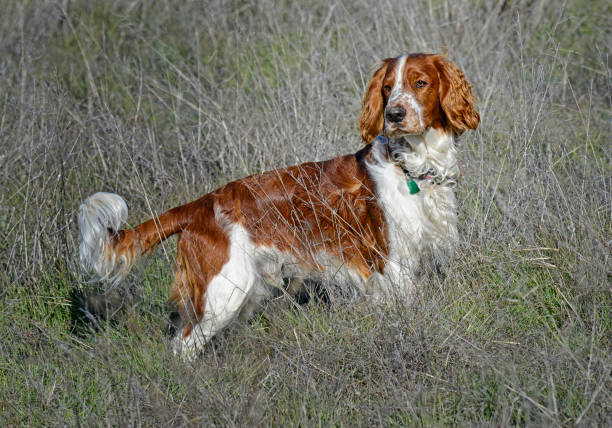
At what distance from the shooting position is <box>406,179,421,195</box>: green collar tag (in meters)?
3.40

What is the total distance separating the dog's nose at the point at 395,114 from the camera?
3.26 m

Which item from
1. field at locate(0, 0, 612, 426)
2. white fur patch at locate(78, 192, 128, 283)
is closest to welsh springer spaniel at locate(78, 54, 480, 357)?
white fur patch at locate(78, 192, 128, 283)

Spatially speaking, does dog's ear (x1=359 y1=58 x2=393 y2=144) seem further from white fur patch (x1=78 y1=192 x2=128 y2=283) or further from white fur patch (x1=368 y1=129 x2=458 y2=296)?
white fur patch (x1=78 y1=192 x2=128 y2=283)

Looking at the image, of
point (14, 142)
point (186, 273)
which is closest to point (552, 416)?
point (186, 273)

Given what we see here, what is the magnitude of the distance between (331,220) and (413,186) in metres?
0.42

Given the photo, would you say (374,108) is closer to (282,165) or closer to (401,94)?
(401,94)

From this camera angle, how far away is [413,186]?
3406 mm

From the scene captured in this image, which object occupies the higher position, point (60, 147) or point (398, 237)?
point (60, 147)

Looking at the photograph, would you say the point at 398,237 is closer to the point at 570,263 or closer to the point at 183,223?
the point at 570,263

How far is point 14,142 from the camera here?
4824 millimetres

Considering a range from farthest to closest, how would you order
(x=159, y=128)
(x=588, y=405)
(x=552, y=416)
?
(x=159, y=128), (x=552, y=416), (x=588, y=405)

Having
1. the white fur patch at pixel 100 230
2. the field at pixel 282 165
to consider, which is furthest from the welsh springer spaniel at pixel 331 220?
the field at pixel 282 165

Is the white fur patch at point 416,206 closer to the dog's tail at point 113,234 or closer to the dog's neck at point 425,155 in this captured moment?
the dog's neck at point 425,155

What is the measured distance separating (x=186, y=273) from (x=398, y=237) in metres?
1.00
